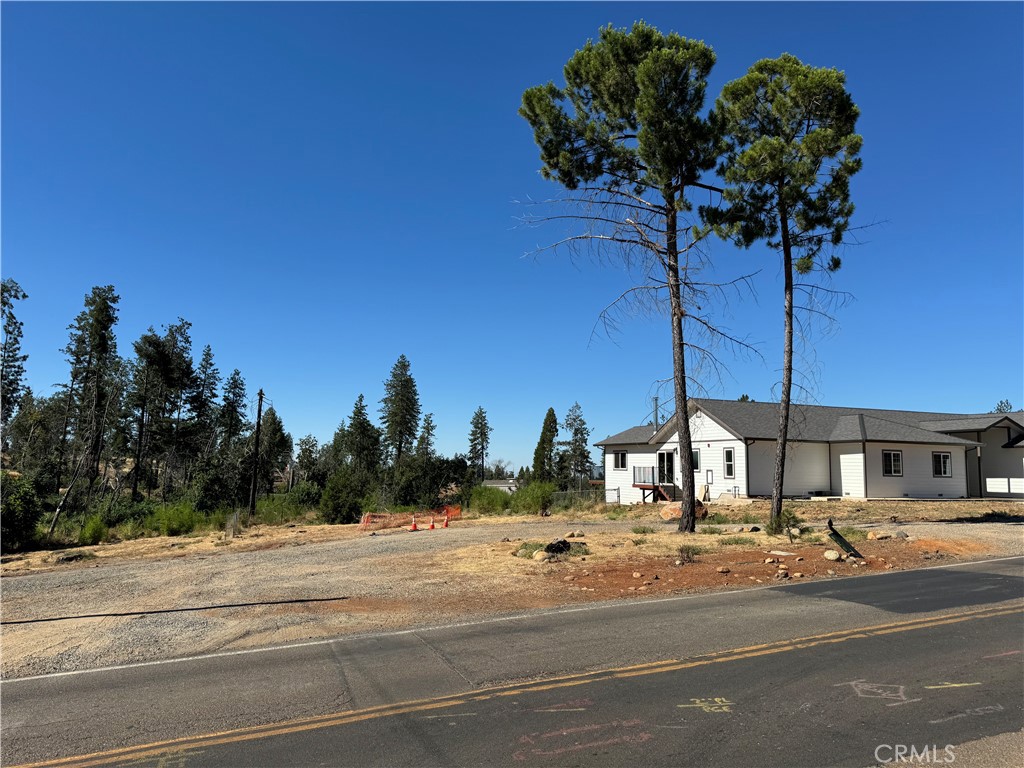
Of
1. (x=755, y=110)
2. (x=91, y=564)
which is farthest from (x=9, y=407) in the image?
(x=755, y=110)

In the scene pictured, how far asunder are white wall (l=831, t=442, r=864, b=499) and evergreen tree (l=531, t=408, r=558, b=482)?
133 ft

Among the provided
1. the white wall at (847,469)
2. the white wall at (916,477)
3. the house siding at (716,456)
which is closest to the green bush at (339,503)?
the house siding at (716,456)

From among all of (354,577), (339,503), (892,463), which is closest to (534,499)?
(339,503)

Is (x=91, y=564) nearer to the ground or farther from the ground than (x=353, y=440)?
nearer to the ground

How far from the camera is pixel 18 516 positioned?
68.9 ft

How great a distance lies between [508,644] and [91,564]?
14466mm

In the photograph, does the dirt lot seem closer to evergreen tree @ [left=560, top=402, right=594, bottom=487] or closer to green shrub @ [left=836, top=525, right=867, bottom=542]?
green shrub @ [left=836, top=525, right=867, bottom=542]

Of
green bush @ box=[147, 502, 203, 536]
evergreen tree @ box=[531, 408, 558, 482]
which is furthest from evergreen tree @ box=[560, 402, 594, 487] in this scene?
green bush @ box=[147, 502, 203, 536]

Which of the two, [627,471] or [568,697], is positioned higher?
[627,471]

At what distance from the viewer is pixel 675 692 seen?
18.4 feet

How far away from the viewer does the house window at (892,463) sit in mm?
33844

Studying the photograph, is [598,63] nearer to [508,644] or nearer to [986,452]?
[508,644]

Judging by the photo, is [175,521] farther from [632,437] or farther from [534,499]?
[632,437]

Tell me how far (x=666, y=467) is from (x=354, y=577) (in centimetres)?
2890
